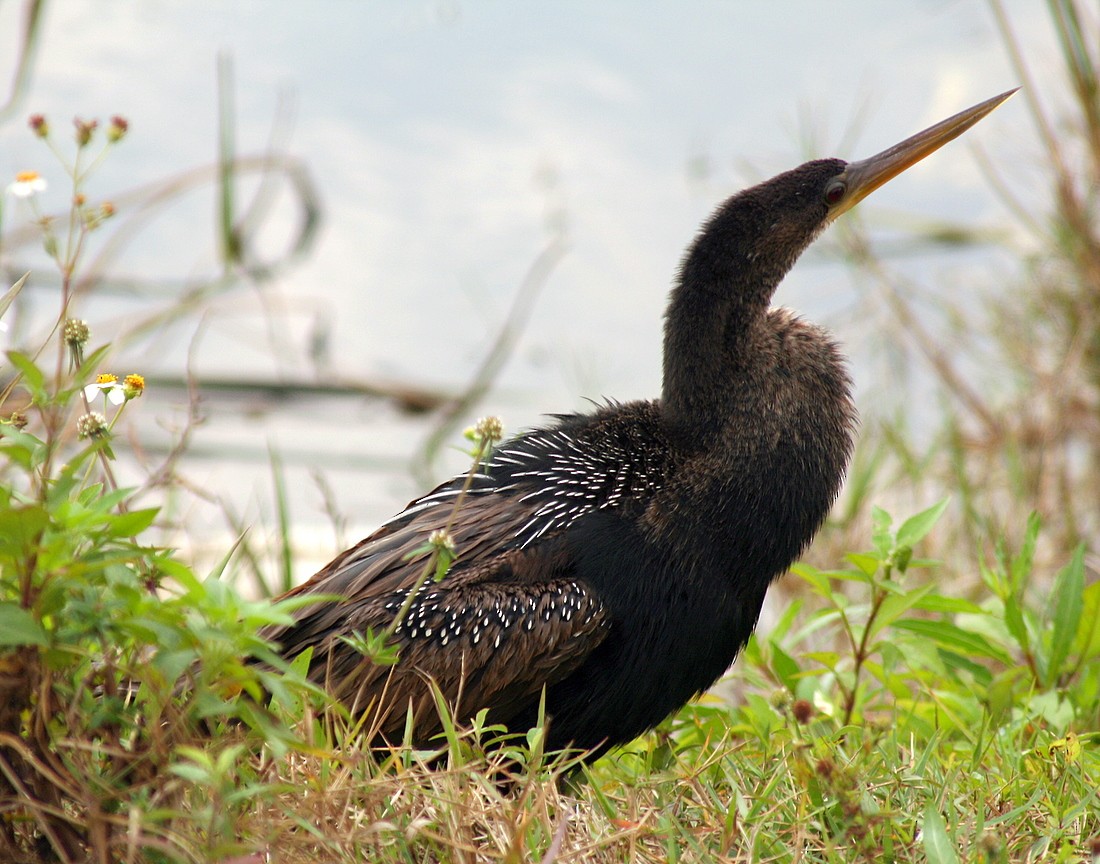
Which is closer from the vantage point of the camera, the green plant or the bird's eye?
the green plant

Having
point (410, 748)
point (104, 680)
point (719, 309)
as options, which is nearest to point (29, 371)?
point (104, 680)

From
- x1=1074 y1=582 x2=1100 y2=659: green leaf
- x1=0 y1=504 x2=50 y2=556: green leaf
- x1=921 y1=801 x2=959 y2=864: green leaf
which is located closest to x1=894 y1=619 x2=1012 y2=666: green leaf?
x1=1074 y1=582 x2=1100 y2=659: green leaf

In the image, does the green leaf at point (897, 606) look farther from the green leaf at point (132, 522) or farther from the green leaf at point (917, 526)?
the green leaf at point (132, 522)

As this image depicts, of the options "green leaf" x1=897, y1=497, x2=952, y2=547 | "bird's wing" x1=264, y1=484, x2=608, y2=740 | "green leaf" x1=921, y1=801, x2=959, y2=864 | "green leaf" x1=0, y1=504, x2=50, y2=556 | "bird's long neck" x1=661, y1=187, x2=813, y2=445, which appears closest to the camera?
"green leaf" x1=0, y1=504, x2=50, y2=556

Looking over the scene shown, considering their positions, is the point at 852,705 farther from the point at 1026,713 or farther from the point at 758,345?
the point at 758,345

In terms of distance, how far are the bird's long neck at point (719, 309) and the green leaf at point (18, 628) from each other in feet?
6.93

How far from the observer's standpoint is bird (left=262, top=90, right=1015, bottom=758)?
3205 millimetres

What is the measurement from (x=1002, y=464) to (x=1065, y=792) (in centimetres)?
466

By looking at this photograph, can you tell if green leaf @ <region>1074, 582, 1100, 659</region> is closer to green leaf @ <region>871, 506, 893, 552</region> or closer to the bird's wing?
green leaf @ <region>871, 506, 893, 552</region>

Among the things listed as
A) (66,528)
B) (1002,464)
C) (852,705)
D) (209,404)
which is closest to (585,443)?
(852,705)

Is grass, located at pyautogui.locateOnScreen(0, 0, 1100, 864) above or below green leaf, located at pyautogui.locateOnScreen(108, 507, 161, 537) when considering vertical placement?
below

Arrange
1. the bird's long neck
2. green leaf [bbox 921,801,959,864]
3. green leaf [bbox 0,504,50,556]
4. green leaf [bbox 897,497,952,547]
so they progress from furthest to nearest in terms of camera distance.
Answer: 1. the bird's long neck
2. green leaf [bbox 897,497,952,547]
3. green leaf [bbox 921,801,959,864]
4. green leaf [bbox 0,504,50,556]

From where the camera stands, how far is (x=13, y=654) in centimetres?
197

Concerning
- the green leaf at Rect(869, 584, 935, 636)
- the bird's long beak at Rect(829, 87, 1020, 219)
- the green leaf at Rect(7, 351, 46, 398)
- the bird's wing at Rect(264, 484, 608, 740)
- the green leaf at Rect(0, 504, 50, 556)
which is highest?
the bird's long beak at Rect(829, 87, 1020, 219)
